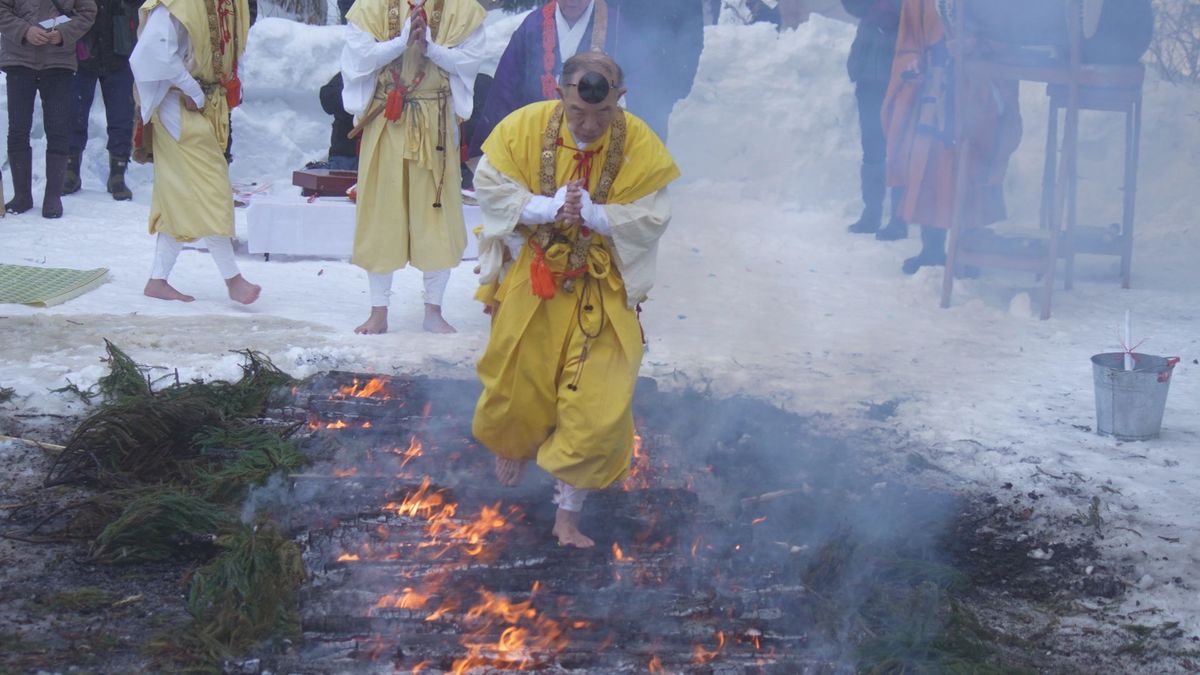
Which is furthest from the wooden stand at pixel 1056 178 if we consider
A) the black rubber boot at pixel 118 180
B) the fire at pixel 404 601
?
the black rubber boot at pixel 118 180

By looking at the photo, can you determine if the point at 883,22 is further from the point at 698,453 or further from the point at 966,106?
the point at 698,453

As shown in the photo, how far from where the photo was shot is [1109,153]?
11.6 metres

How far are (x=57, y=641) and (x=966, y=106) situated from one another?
20.8 ft

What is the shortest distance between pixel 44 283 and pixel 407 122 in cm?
260

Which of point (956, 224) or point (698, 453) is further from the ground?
point (956, 224)

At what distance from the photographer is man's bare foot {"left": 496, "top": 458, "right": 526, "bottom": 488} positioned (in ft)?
14.9

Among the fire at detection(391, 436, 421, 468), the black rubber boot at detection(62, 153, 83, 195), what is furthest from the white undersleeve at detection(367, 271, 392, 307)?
the black rubber boot at detection(62, 153, 83, 195)

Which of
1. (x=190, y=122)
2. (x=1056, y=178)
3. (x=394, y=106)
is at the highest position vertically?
(x=394, y=106)

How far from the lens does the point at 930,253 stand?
914 cm

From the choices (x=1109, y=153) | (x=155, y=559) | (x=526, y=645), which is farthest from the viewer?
(x=1109, y=153)

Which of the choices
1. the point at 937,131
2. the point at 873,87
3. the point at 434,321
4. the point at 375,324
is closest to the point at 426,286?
the point at 434,321

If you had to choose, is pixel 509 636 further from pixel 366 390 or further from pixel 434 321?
pixel 434 321

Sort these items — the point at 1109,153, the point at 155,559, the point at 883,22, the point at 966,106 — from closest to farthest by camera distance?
the point at 155,559 → the point at 966,106 → the point at 883,22 → the point at 1109,153

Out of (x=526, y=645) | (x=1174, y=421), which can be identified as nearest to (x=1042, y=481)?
(x=1174, y=421)
